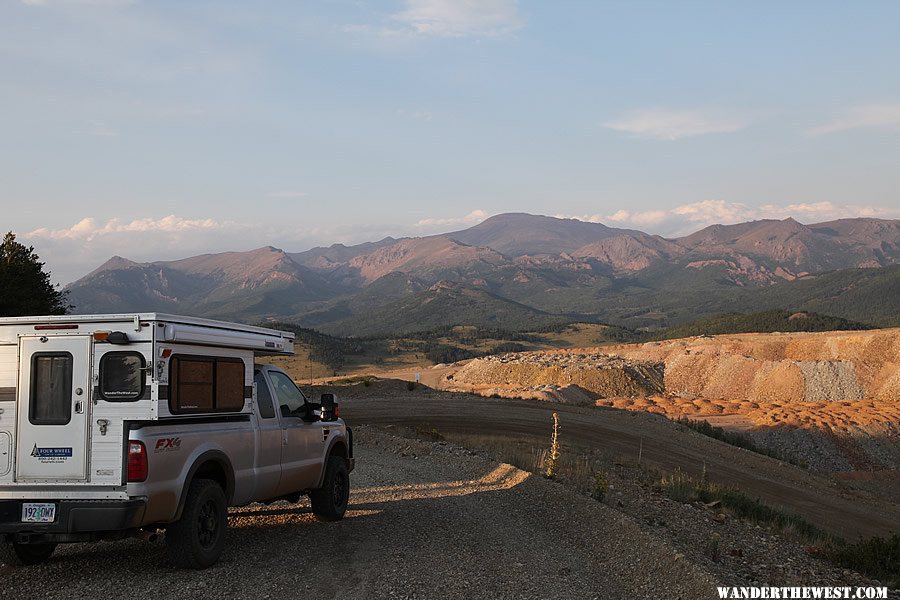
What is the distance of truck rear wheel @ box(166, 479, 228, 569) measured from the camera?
9055 mm

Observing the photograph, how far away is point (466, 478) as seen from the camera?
16.6 meters

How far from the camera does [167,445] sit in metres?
8.79

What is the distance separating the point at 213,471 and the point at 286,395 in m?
2.06

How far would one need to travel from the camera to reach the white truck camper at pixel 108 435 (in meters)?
8.48

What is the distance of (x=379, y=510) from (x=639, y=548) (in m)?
4.70

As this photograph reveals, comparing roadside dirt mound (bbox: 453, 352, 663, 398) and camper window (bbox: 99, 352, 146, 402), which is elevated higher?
camper window (bbox: 99, 352, 146, 402)

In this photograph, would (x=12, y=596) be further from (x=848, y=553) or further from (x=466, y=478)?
(x=848, y=553)

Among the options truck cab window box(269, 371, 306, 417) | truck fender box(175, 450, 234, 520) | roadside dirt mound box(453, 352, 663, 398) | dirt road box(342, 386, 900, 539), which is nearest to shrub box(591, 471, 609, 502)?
truck cab window box(269, 371, 306, 417)

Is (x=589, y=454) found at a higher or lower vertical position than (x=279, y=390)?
lower

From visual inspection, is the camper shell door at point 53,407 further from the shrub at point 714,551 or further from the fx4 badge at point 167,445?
the shrub at point 714,551

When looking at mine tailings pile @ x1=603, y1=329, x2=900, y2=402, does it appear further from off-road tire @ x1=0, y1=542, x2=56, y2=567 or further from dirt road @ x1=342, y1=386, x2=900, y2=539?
off-road tire @ x1=0, y1=542, x2=56, y2=567

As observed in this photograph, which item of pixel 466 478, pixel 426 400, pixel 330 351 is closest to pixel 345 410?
pixel 426 400

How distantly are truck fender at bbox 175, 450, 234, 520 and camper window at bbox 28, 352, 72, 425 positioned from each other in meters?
1.51
